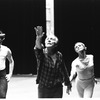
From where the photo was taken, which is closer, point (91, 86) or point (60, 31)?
point (91, 86)

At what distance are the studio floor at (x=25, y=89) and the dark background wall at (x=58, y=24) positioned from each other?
3.35 ft

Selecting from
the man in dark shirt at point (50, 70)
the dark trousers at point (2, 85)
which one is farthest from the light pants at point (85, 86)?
the dark trousers at point (2, 85)

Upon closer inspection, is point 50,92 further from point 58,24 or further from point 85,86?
point 58,24

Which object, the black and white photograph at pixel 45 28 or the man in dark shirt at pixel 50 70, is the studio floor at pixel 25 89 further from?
the man in dark shirt at pixel 50 70

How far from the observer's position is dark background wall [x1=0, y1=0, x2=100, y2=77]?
44.3 ft

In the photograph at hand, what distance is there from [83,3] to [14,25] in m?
2.73

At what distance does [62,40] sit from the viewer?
14.1 m

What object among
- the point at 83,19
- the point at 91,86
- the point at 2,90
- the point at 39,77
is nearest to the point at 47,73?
the point at 39,77

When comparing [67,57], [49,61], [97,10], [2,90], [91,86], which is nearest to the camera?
[49,61]

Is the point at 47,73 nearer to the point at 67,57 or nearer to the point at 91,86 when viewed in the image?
the point at 91,86

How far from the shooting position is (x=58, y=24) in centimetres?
1384

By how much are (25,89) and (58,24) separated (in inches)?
127

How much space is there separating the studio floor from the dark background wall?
1.02 metres

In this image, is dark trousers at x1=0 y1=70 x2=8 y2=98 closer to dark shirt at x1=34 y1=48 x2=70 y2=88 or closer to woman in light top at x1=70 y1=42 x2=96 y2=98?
dark shirt at x1=34 y1=48 x2=70 y2=88
